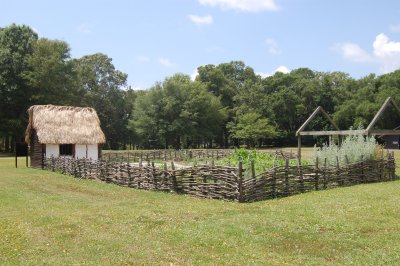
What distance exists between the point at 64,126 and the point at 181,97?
29.8m

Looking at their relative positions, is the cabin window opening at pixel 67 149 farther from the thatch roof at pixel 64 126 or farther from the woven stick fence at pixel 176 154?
the woven stick fence at pixel 176 154

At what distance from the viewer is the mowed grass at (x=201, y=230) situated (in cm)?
773

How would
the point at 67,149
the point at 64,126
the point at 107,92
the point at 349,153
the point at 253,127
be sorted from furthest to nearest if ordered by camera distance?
the point at 107,92 → the point at 253,127 → the point at 64,126 → the point at 67,149 → the point at 349,153

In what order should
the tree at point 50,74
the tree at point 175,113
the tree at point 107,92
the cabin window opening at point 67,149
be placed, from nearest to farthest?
1. the cabin window opening at point 67,149
2. the tree at point 50,74
3. the tree at point 175,113
4. the tree at point 107,92

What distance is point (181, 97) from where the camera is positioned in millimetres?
61406

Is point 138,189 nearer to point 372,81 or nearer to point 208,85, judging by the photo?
point 208,85

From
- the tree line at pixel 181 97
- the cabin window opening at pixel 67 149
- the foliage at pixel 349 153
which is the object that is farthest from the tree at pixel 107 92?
the foliage at pixel 349 153

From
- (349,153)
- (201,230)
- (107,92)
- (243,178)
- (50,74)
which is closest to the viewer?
(201,230)

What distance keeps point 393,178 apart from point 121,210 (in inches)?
547

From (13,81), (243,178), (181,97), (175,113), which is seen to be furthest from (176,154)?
(243,178)

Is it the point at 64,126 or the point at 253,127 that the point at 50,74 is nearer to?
the point at 64,126

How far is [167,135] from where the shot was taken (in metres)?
60.5

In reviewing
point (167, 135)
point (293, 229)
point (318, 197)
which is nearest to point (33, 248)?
point (293, 229)

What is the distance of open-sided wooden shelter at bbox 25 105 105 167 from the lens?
31.7m
